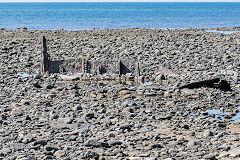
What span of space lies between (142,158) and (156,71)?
15.0m

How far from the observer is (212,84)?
72.0ft

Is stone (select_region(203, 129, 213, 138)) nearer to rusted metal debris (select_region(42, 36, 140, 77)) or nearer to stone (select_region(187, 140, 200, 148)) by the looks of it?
stone (select_region(187, 140, 200, 148))

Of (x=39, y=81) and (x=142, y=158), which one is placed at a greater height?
(x=39, y=81)

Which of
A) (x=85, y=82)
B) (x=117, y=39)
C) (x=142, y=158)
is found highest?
(x=117, y=39)

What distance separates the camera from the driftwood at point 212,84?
70.4ft

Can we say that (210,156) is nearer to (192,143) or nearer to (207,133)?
(192,143)

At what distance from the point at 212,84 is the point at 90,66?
27.8ft

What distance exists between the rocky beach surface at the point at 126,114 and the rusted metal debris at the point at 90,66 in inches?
41.1

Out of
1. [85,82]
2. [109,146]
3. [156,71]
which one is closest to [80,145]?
[109,146]

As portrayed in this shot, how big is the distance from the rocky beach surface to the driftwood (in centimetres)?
20

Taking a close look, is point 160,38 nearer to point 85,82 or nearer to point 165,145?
point 85,82

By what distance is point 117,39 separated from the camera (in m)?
43.7

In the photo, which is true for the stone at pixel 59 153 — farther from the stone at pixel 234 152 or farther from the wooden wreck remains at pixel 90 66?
the wooden wreck remains at pixel 90 66

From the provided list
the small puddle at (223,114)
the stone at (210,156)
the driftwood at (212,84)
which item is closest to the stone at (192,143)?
the stone at (210,156)
